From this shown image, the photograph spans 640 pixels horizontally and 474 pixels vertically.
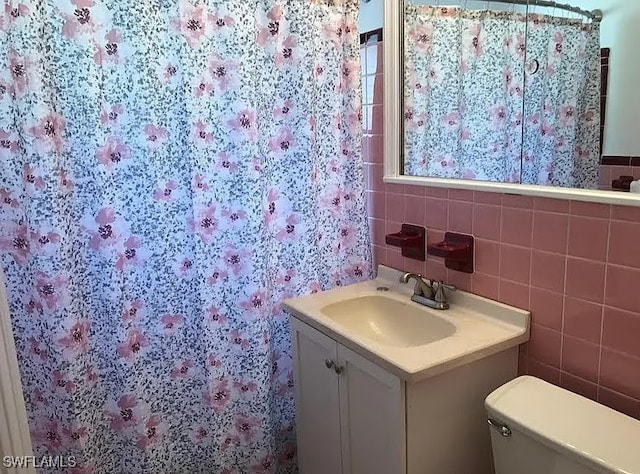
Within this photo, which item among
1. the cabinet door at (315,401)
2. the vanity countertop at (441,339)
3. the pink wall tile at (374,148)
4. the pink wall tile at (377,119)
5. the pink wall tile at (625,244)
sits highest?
the pink wall tile at (377,119)

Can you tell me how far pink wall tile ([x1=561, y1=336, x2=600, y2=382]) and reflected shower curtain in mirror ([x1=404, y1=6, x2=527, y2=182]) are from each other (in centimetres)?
51

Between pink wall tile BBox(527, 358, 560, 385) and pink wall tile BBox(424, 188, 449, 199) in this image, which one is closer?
pink wall tile BBox(527, 358, 560, 385)

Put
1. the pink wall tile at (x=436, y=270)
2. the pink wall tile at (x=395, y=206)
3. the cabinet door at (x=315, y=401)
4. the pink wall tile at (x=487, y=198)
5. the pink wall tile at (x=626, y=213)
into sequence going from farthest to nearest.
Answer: the pink wall tile at (x=395, y=206)
the pink wall tile at (x=436, y=270)
the cabinet door at (x=315, y=401)
the pink wall tile at (x=487, y=198)
the pink wall tile at (x=626, y=213)

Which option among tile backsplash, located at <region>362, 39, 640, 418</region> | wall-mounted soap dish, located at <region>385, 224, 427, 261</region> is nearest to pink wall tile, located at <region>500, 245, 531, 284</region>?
tile backsplash, located at <region>362, 39, 640, 418</region>

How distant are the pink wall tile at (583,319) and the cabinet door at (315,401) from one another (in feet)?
2.20

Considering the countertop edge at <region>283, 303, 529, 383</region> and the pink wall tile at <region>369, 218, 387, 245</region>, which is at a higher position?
the pink wall tile at <region>369, 218, 387, 245</region>


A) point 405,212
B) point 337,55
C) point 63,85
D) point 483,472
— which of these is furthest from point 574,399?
point 63,85

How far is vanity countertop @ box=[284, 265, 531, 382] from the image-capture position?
4.19 ft

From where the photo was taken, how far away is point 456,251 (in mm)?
1576

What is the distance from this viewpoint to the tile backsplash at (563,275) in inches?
47.9

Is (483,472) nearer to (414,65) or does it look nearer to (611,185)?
(611,185)

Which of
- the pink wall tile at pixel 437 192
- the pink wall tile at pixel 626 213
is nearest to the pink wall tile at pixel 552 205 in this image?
the pink wall tile at pixel 626 213

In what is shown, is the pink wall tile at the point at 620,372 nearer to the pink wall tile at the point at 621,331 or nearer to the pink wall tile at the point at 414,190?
the pink wall tile at the point at 621,331

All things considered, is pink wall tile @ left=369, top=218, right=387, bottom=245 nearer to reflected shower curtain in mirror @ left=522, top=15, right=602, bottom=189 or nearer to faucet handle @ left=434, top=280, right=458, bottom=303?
faucet handle @ left=434, top=280, right=458, bottom=303
